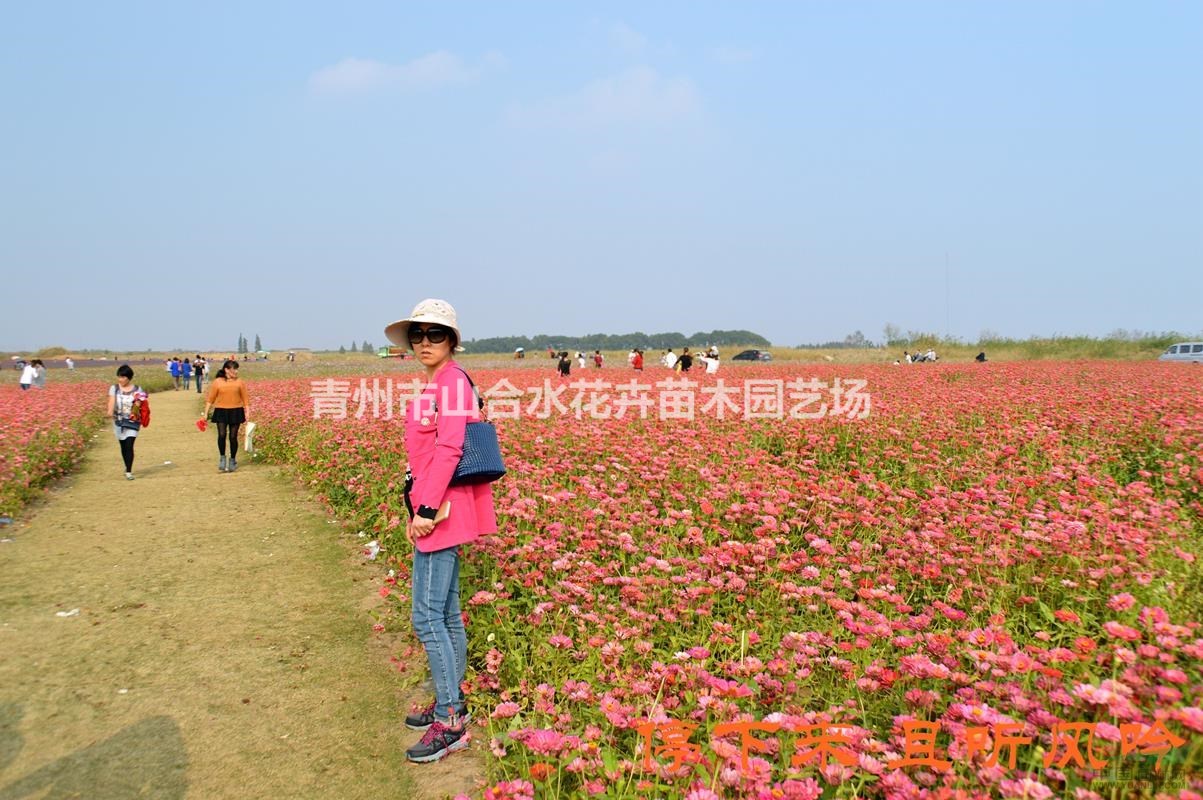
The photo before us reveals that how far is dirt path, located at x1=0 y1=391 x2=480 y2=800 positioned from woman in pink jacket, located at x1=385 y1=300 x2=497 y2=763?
0.25m

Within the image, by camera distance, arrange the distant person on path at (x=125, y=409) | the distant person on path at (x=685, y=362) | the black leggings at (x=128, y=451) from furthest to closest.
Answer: the distant person on path at (x=685, y=362), the black leggings at (x=128, y=451), the distant person on path at (x=125, y=409)

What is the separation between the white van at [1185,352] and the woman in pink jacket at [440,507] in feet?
109

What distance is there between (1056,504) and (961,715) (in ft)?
10.3

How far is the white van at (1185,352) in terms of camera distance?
87.1 feet

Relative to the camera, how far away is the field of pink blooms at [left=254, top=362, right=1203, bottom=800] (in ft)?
6.67

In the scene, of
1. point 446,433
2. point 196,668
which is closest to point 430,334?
point 446,433

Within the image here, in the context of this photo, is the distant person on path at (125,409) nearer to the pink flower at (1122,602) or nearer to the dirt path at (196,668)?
the dirt path at (196,668)

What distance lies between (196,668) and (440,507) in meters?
2.15

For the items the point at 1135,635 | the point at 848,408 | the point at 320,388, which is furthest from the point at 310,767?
the point at 320,388

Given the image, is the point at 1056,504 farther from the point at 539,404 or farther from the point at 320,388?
the point at 320,388

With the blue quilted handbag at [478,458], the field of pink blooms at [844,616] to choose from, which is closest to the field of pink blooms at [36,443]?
the field of pink blooms at [844,616]

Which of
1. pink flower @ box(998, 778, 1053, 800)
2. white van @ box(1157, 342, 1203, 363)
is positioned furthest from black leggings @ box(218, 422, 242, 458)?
white van @ box(1157, 342, 1203, 363)

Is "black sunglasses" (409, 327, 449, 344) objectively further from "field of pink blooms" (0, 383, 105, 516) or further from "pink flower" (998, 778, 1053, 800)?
"field of pink blooms" (0, 383, 105, 516)

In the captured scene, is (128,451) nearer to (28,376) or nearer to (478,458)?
(478,458)
